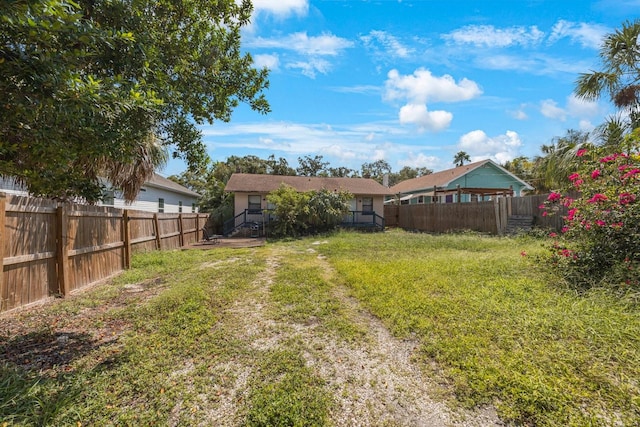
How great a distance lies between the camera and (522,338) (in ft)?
10.5

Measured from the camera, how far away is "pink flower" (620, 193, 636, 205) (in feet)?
16.1

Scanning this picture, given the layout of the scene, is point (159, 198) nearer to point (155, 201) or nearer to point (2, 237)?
point (155, 201)

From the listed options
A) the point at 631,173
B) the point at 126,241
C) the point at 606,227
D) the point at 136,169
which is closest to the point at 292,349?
the point at 606,227

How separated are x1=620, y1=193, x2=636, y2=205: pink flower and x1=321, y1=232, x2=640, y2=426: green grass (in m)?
1.74

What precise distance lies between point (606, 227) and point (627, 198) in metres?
0.57

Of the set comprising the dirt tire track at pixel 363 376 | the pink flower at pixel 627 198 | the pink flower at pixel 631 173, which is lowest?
the dirt tire track at pixel 363 376

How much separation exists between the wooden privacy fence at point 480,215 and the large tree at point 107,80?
41.2ft

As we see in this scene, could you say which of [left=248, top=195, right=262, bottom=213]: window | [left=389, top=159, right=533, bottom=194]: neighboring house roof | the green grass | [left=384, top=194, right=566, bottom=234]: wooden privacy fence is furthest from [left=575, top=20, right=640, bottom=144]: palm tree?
[left=248, top=195, right=262, bottom=213]: window

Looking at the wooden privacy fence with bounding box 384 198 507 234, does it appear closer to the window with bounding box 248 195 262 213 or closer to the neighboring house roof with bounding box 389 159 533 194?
the neighboring house roof with bounding box 389 159 533 194

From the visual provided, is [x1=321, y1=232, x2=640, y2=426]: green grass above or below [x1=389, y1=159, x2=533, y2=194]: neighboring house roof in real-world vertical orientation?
below

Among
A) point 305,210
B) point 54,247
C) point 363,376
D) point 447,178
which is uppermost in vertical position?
point 447,178

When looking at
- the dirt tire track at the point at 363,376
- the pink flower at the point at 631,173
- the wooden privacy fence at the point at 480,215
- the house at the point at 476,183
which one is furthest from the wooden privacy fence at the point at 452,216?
the dirt tire track at the point at 363,376

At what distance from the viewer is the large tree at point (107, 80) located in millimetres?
2309

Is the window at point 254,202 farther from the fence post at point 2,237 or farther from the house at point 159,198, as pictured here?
the fence post at point 2,237
